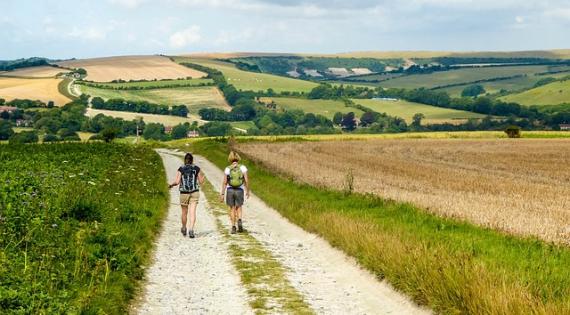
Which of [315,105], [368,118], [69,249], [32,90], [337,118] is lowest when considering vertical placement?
[337,118]

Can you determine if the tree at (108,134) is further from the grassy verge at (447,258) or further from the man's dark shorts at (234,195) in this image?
the man's dark shorts at (234,195)

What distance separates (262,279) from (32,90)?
15334cm

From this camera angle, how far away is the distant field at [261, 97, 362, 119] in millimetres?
174150

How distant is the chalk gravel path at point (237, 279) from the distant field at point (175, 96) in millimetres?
150366

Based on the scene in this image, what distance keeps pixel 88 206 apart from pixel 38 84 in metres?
160

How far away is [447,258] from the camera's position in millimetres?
11922

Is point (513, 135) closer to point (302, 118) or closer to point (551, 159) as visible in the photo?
point (551, 159)

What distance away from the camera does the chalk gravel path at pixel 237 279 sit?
11500mm

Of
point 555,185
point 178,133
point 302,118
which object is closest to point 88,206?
point 555,185

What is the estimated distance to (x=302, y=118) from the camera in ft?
532

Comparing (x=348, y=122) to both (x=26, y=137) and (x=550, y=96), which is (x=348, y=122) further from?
(x=26, y=137)

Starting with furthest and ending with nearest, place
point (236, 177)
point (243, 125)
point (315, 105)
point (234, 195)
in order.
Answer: point (315, 105), point (243, 125), point (234, 195), point (236, 177)

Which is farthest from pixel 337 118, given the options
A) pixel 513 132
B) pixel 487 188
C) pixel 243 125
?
pixel 487 188

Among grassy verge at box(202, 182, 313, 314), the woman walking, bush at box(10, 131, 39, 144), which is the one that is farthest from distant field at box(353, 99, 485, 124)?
grassy verge at box(202, 182, 313, 314)
